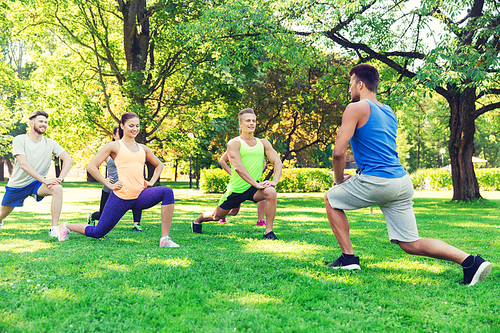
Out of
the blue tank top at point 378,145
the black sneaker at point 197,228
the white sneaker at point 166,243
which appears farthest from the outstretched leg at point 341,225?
the black sneaker at point 197,228

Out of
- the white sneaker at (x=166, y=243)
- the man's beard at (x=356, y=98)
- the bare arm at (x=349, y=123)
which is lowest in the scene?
the white sneaker at (x=166, y=243)

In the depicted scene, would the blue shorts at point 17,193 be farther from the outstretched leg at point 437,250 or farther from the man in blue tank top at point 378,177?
the outstretched leg at point 437,250

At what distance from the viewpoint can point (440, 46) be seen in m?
12.2

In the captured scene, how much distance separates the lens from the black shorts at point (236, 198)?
6.57 meters

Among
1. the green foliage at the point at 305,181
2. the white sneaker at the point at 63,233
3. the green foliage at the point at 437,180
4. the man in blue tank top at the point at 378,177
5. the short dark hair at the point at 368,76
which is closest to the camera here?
the man in blue tank top at the point at 378,177

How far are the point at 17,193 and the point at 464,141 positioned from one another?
15427 mm

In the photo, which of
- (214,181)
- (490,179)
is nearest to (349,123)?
(214,181)

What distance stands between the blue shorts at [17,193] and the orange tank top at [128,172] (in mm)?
2338

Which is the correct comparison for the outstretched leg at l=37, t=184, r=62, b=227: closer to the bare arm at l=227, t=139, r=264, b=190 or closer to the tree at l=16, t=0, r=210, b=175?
the bare arm at l=227, t=139, r=264, b=190

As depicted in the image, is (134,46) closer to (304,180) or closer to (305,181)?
(304,180)

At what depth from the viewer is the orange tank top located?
18.2 ft

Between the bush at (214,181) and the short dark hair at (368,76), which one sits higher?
the short dark hair at (368,76)

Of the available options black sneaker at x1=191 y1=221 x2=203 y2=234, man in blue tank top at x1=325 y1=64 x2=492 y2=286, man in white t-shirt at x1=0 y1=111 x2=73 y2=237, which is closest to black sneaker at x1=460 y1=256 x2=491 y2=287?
man in blue tank top at x1=325 y1=64 x2=492 y2=286

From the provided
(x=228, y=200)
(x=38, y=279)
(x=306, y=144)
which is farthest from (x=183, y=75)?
(x=38, y=279)
